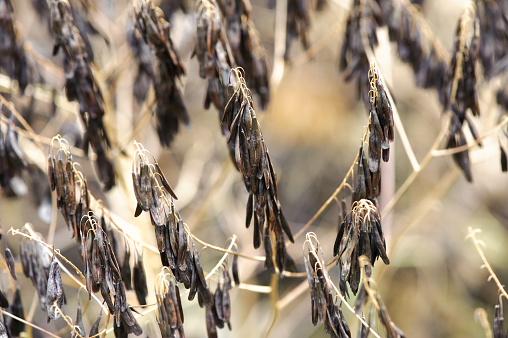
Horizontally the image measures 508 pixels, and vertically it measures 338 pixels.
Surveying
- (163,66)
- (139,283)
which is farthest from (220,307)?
(163,66)

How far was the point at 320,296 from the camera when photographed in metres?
1.19

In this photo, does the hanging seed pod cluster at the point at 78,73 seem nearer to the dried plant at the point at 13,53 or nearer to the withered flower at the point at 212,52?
the dried plant at the point at 13,53

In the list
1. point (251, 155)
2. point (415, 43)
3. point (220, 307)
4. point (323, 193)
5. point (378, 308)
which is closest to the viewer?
point (378, 308)

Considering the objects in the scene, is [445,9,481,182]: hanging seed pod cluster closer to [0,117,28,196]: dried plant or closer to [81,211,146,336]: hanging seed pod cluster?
[81,211,146,336]: hanging seed pod cluster

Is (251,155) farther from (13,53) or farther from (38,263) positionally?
(13,53)

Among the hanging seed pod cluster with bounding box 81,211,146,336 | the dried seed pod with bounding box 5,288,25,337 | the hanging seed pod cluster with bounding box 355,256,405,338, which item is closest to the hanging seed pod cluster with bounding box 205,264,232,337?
the hanging seed pod cluster with bounding box 81,211,146,336

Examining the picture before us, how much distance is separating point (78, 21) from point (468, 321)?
352cm

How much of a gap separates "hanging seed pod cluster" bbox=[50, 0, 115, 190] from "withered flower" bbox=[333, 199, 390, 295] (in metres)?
0.89

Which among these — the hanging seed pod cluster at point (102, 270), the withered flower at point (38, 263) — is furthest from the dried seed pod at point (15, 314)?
the hanging seed pod cluster at point (102, 270)

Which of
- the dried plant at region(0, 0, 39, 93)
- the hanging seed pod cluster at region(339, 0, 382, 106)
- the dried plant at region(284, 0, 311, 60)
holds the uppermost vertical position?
the dried plant at region(0, 0, 39, 93)

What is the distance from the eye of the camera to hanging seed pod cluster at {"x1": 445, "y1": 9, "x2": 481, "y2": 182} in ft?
5.10

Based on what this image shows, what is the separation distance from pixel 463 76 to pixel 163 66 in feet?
3.06

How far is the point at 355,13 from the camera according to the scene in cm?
180

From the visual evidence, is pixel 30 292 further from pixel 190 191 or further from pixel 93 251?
pixel 93 251
